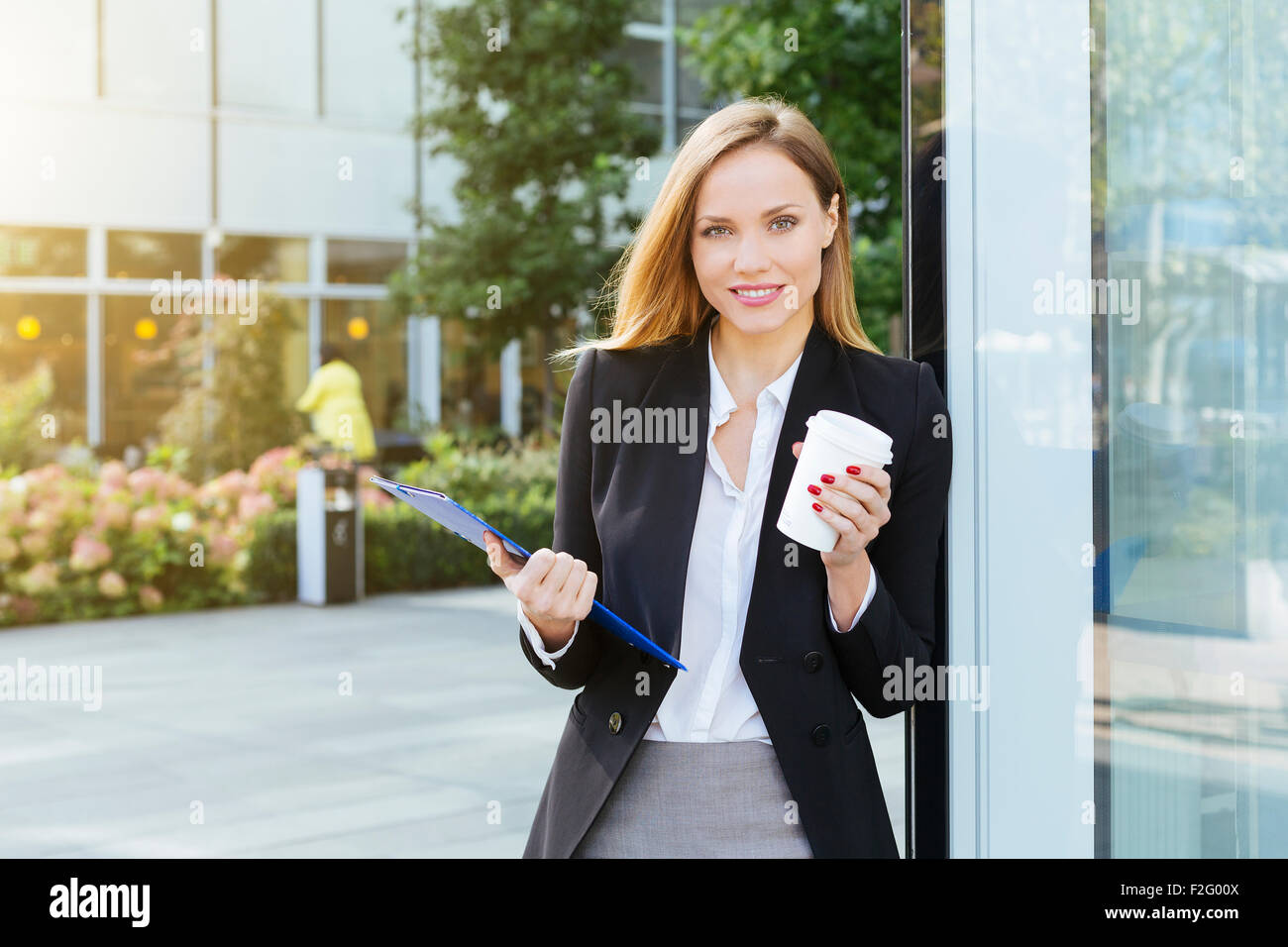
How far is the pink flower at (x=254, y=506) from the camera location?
10438mm

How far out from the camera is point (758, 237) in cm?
184

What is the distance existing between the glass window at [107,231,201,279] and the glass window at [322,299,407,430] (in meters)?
1.91

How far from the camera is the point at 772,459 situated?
6.13 ft

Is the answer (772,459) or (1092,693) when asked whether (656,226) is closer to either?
(772,459)

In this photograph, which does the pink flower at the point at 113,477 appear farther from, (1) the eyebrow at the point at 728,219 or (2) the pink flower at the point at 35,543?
(1) the eyebrow at the point at 728,219

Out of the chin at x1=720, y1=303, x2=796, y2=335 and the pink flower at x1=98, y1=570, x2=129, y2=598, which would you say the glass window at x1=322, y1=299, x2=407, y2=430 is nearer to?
the pink flower at x1=98, y1=570, x2=129, y2=598

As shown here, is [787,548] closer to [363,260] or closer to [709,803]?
[709,803]

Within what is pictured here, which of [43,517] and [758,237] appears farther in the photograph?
[43,517]

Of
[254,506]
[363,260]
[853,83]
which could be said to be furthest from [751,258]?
[363,260]

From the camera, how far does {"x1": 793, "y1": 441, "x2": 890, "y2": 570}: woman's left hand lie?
1.62 m

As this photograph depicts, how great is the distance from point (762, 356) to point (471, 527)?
0.54 meters

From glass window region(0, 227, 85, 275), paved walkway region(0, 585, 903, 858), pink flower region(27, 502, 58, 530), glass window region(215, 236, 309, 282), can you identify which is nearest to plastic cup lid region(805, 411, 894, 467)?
paved walkway region(0, 585, 903, 858)
